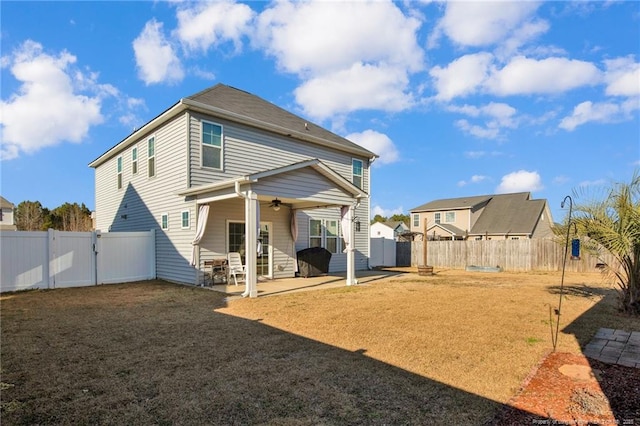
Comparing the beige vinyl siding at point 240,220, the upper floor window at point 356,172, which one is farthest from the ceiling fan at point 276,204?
the upper floor window at point 356,172

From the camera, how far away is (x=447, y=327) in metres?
5.78

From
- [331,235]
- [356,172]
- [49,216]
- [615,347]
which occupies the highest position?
[356,172]

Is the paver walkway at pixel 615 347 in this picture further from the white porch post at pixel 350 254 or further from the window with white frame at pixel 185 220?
the window with white frame at pixel 185 220

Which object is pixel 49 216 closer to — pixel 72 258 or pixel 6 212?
pixel 6 212

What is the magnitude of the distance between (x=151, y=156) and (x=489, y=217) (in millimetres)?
27369

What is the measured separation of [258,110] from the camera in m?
13.3

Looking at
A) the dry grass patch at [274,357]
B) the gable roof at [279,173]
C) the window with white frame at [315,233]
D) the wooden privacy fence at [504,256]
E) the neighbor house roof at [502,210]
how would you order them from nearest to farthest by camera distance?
the dry grass patch at [274,357]
the gable roof at [279,173]
the window with white frame at [315,233]
the wooden privacy fence at [504,256]
the neighbor house roof at [502,210]

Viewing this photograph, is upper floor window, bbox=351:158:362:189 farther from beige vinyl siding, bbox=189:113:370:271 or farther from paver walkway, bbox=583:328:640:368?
paver walkway, bbox=583:328:640:368

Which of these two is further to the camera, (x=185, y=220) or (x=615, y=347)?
(x=185, y=220)

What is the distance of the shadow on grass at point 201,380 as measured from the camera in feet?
9.28

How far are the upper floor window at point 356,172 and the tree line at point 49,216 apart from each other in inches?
947

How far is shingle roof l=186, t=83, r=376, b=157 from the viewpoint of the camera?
1184 centimetres

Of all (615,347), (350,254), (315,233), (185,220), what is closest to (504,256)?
(315,233)

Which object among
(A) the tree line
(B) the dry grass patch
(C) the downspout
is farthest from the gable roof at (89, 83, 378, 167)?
(A) the tree line
